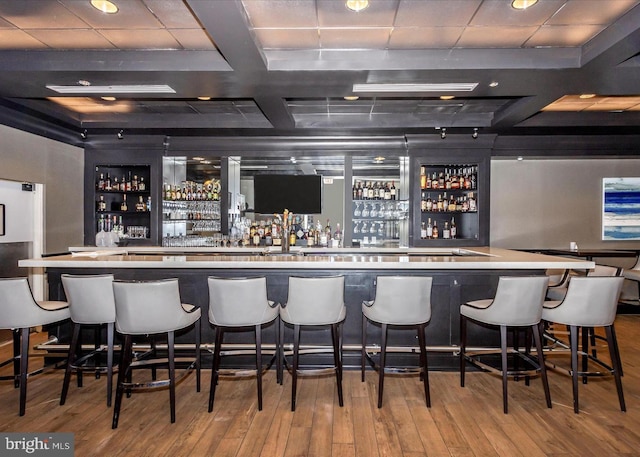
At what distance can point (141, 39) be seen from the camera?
3.35 m

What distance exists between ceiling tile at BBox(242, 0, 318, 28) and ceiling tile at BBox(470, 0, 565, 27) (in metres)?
1.23

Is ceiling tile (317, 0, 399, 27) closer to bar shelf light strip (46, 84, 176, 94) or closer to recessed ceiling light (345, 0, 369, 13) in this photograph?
recessed ceiling light (345, 0, 369, 13)

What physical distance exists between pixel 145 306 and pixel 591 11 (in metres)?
3.87

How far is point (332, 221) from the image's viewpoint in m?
6.66

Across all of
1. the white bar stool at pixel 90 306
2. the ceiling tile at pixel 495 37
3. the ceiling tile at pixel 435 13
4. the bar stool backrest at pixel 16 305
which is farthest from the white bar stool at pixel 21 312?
the ceiling tile at pixel 495 37

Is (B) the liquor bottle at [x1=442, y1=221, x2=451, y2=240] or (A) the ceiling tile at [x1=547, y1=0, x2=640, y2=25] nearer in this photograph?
(A) the ceiling tile at [x1=547, y1=0, x2=640, y2=25]

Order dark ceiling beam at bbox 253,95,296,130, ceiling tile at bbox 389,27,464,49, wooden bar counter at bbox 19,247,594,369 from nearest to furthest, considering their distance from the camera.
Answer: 1. ceiling tile at bbox 389,27,464,49
2. wooden bar counter at bbox 19,247,594,369
3. dark ceiling beam at bbox 253,95,296,130

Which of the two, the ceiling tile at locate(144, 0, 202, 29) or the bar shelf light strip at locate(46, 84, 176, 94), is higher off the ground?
the ceiling tile at locate(144, 0, 202, 29)

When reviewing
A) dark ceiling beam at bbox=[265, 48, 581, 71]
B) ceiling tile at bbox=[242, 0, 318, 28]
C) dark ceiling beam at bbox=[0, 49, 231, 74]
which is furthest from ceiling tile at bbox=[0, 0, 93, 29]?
dark ceiling beam at bbox=[265, 48, 581, 71]

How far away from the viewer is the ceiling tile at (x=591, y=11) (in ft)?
9.16

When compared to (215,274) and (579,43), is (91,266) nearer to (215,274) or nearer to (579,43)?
(215,274)

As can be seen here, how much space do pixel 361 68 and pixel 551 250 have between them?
525 centimetres

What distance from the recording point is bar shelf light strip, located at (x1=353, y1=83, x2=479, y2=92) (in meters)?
3.94

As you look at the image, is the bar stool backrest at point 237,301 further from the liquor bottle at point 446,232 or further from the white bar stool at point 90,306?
the liquor bottle at point 446,232
